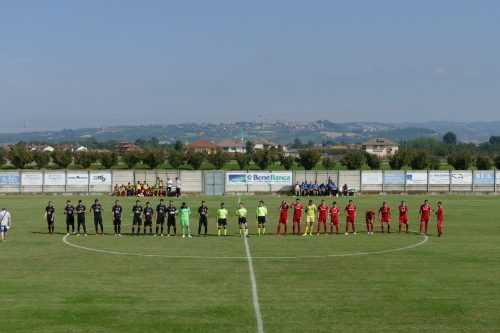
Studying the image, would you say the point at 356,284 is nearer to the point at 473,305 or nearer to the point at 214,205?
the point at 473,305

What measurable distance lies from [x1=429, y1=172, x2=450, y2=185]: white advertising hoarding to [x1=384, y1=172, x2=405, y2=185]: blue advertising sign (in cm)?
311

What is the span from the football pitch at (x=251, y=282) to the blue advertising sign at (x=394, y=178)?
2975 cm

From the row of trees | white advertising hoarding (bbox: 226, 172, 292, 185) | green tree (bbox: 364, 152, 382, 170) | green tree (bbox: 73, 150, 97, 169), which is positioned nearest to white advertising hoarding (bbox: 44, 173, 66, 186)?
white advertising hoarding (bbox: 226, 172, 292, 185)

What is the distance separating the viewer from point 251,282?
21984mm

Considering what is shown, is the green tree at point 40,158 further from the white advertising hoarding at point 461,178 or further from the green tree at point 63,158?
the white advertising hoarding at point 461,178

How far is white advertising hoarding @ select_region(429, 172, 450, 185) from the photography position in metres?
66.4

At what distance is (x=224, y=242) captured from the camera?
31.9 metres

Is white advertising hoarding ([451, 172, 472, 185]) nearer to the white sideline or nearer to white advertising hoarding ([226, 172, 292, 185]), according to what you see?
white advertising hoarding ([226, 172, 292, 185])

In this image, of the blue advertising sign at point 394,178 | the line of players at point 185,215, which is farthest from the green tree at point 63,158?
the line of players at point 185,215

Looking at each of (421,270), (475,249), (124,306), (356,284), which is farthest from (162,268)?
(475,249)

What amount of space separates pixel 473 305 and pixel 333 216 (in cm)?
1665

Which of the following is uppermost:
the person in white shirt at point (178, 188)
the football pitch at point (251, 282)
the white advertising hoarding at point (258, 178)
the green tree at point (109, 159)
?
the green tree at point (109, 159)

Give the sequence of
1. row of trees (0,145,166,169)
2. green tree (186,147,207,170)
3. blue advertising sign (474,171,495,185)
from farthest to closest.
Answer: green tree (186,147,207,170) < row of trees (0,145,166,169) < blue advertising sign (474,171,495,185)

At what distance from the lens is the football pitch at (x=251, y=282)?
1711cm
